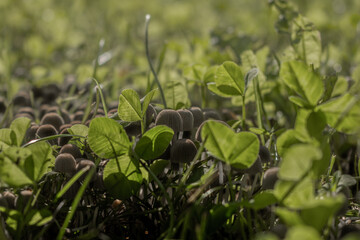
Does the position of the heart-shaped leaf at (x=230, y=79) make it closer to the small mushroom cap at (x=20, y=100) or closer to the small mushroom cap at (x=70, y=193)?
the small mushroom cap at (x=70, y=193)

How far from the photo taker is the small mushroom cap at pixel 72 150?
109 cm

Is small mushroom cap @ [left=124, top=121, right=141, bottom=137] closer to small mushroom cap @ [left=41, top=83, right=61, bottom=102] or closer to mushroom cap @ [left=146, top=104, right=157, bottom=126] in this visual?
mushroom cap @ [left=146, top=104, right=157, bottom=126]

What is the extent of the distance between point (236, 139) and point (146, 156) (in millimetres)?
252

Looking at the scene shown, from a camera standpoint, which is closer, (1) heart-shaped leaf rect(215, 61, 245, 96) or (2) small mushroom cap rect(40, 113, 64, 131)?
(1) heart-shaped leaf rect(215, 61, 245, 96)

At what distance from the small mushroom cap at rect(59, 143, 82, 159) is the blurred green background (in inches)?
33.7

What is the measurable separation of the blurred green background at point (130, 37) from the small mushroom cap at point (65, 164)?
953mm

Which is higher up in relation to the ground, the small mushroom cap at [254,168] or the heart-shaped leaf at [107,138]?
the heart-shaped leaf at [107,138]

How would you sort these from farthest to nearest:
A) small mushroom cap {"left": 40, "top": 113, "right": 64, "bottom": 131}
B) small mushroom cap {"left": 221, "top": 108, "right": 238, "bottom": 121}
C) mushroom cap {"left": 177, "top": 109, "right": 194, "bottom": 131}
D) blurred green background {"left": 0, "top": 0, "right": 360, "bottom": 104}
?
1. blurred green background {"left": 0, "top": 0, "right": 360, "bottom": 104}
2. small mushroom cap {"left": 221, "top": 108, "right": 238, "bottom": 121}
3. small mushroom cap {"left": 40, "top": 113, "right": 64, "bottom": 131}
4. mushroom cap {"left": 177, "top": 109, "right": 194, "bottom": 131}

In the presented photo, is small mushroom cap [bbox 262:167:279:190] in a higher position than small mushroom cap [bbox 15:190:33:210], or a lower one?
lower

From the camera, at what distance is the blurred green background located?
2.22 metres

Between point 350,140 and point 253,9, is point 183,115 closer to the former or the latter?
point 350,140

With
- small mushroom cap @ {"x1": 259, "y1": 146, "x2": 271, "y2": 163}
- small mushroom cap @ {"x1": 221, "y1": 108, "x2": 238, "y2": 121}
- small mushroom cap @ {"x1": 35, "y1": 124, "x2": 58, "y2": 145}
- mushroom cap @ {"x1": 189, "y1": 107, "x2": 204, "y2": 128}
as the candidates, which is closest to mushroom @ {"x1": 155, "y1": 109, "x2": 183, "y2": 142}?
mushroom cap @ {"x1": 189, "y1": 107, "x2": 204, "y2": 128}

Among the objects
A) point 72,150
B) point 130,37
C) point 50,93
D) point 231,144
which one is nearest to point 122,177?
point 72,150

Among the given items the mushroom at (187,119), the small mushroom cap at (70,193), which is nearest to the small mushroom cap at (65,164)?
the small mushroom cap at (70,193)
